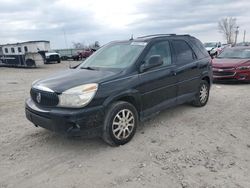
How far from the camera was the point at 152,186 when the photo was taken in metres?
3.17

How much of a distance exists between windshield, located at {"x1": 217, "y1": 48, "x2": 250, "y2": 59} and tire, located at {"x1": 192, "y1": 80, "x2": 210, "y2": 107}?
5001mm

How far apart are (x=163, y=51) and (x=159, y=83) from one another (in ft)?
2.43

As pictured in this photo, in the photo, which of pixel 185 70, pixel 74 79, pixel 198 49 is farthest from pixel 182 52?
pixel 74 79

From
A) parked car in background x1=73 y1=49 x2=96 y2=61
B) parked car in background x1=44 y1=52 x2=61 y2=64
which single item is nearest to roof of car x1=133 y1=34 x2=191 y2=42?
parked car in background x1=44 y1=52 x2=61 y2=64

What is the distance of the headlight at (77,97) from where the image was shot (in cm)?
381

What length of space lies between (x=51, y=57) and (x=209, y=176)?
92.4ft

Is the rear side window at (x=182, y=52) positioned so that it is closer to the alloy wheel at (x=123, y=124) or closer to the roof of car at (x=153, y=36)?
the roof of car at (x=153, y=36)

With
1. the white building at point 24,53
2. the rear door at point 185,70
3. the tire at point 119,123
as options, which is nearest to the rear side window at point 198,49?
the rear door at point 185,70

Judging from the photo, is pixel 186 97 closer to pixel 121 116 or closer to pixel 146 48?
pixel 146 48

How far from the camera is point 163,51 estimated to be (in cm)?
522

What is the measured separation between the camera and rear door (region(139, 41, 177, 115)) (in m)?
4.64

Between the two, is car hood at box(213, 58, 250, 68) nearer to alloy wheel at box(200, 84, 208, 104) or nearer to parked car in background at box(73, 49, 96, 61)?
alloy wheel at box(200, 84, 208, 104)

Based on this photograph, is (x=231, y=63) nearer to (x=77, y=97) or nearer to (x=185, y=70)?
(x=185, y=70)

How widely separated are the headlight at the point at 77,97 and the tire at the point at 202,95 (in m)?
3.25
